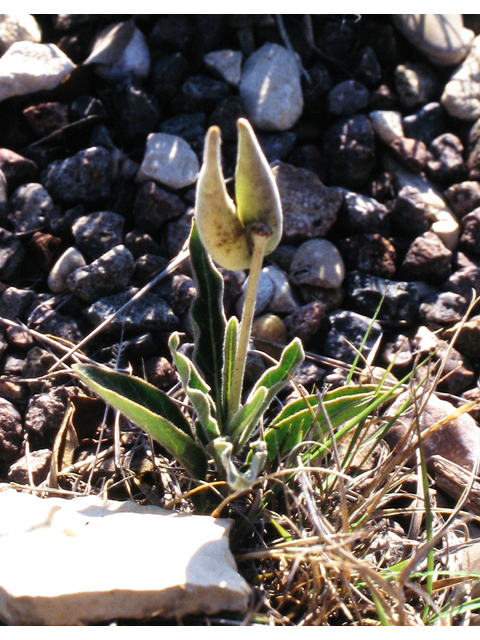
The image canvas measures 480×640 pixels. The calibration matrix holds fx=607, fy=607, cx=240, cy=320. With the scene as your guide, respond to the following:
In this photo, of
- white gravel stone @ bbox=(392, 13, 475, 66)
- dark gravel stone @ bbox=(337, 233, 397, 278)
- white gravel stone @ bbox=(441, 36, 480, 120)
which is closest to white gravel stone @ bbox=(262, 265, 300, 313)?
dark gravel stone @ bbox=(337, 233, 397, 278)

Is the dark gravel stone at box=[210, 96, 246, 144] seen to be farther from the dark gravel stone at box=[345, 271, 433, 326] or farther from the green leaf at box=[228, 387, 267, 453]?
the green leaf at box=[228, 387, 267, 453]

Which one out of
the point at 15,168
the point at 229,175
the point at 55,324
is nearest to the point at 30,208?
the point at 15,168

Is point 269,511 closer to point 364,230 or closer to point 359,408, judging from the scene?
point 359,408

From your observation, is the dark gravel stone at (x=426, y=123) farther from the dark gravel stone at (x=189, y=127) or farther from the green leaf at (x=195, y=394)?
the green leaf at (x=195, y=394)

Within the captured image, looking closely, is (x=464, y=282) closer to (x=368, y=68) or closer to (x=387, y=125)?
(x=387, y=125)

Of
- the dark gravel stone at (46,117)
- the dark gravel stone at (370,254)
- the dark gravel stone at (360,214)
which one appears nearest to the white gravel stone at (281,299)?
the dark gravel stone at (370,254)

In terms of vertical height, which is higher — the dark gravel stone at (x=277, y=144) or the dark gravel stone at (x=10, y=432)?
the dark gravel stone at (x=277, y=144)
